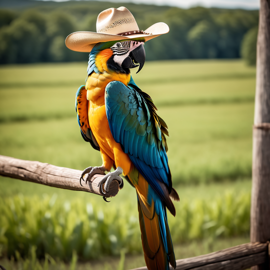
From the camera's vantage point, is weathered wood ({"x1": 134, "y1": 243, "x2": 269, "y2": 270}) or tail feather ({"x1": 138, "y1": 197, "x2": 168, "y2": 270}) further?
weathered wood ({"x1": 134, "y1": 243, "x2": 269, "y2": 270})

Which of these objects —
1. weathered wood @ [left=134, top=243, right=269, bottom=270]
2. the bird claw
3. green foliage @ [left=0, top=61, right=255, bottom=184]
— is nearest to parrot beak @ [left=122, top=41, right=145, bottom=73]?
the bird claw

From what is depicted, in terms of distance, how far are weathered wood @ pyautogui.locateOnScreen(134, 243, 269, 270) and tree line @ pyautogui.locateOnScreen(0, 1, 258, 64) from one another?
3073mm

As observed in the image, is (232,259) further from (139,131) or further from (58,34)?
(58,34)

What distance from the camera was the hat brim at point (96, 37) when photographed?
3.01ft

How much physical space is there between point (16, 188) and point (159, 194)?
2.14m

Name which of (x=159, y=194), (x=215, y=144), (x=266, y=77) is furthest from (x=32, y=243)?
(x=215, y=144)

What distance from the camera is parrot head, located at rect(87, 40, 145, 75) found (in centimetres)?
96

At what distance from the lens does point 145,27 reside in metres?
3.96

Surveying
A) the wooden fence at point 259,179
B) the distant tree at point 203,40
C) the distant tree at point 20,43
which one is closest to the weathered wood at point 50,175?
the wooden fence at point 259,179

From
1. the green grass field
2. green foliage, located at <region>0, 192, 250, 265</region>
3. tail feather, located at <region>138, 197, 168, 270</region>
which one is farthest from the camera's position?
the green grass field

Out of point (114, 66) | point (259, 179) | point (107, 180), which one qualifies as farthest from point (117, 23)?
point (259, 179)

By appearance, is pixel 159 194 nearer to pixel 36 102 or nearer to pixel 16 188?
pixel 16 188

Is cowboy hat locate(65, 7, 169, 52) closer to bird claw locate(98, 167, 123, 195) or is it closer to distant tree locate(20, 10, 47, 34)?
bird claw locate(98, 167, 123, 195)

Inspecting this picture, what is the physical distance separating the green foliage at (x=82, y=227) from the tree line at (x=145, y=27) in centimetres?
226
